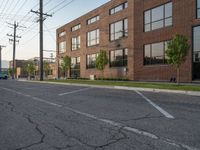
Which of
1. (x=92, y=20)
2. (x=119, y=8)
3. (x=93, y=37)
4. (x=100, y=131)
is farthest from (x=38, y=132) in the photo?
(x=92, y=20)

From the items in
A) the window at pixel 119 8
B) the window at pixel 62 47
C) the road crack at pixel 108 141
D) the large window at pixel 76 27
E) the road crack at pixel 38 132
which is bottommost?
the road crack at pixel 38 132

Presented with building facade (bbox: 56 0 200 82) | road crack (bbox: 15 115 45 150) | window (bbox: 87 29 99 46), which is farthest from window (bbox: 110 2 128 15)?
road crack (bbox: 15 115 45 150)

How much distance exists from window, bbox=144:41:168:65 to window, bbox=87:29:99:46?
13.8 metres

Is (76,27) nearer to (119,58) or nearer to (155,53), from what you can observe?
(119,58)

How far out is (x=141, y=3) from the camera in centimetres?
3441

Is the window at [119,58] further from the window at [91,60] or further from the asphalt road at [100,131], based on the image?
the asphalt road at [100,131]

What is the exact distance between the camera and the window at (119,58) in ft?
124

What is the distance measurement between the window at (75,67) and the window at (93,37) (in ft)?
18.1

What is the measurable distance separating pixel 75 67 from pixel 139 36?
21445mm

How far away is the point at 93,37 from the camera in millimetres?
46906

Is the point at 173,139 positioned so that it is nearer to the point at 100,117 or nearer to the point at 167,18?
the point at 100,117

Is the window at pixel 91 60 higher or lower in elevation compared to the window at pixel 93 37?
lower

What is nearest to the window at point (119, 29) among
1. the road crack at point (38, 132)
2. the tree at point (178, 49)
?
the tree at point (178, 49)

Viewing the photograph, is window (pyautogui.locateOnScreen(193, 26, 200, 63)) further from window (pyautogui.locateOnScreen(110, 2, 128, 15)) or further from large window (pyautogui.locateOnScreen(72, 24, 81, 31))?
large window (pyautogui.locateOnScreen(72, 24, 81, 31))
